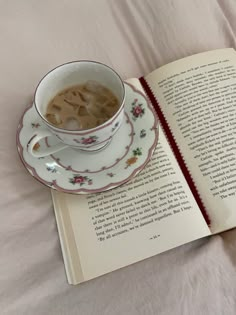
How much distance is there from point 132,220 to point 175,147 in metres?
0.12

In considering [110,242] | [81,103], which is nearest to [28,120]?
[81,103]

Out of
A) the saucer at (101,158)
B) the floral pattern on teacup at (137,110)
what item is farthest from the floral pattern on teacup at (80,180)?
the floral pattern on teacup at (137,110)

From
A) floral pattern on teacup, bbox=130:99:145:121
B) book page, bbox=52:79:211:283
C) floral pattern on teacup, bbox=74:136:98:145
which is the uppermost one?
floral pattern on teacup, bbox=74:136:98:145

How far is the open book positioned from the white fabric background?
0.02m

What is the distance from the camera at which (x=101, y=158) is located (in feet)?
1.50

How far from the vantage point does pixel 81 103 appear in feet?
1.46

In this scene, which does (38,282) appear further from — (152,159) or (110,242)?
(152,159)

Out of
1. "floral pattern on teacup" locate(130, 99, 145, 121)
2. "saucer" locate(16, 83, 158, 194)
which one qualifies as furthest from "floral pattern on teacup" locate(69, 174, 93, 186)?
"floral pattern on teacup" locate(130, 99, 145, 121)

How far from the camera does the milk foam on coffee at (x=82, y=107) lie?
431 millimetres

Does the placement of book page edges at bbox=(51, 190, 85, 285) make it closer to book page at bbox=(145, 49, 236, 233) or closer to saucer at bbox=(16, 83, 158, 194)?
saucer at bbox=(16, 83, 158, 194)

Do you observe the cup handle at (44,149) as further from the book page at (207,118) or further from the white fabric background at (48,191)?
the book page at (207,118)

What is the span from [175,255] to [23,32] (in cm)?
42

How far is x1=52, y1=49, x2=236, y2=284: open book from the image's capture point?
40 centimetres

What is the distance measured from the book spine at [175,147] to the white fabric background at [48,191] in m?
0.03
